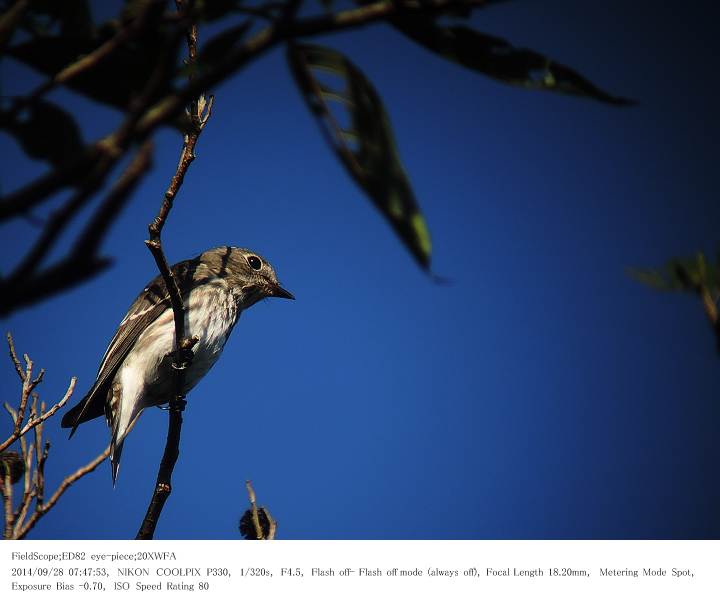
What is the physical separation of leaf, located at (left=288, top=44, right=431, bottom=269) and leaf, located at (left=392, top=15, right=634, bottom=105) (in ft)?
0.34

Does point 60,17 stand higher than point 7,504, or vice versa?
point 60,17

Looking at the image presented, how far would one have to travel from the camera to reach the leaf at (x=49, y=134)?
0.87m

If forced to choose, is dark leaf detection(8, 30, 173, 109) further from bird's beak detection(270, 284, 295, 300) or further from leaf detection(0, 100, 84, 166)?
bird's beak detection(270, 284, 295, 300)

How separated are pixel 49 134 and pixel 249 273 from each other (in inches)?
198

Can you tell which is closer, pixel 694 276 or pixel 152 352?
pixel 694 276

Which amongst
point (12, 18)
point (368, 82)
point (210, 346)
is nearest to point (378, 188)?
point (368, 82)

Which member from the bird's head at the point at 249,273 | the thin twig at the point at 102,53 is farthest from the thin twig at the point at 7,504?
the bird's head at the point at 249,273

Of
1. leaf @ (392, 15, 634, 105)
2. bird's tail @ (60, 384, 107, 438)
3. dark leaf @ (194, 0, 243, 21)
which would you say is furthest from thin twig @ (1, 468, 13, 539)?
leaf @ (392, 15, 634, 105)

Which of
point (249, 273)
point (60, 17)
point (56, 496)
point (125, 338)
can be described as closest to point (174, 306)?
point (56, 496)

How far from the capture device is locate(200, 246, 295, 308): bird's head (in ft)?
18.6

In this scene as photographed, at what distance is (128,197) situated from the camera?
1.64 feet

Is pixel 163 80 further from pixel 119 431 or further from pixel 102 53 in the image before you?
pixel 119 431

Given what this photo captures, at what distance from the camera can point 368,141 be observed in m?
0.85

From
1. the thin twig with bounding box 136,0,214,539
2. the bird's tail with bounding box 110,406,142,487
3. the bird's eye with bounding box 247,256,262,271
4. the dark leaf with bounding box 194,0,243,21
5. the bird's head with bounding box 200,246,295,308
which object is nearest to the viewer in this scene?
the dark leaf with bounding box 194,0,243,21
